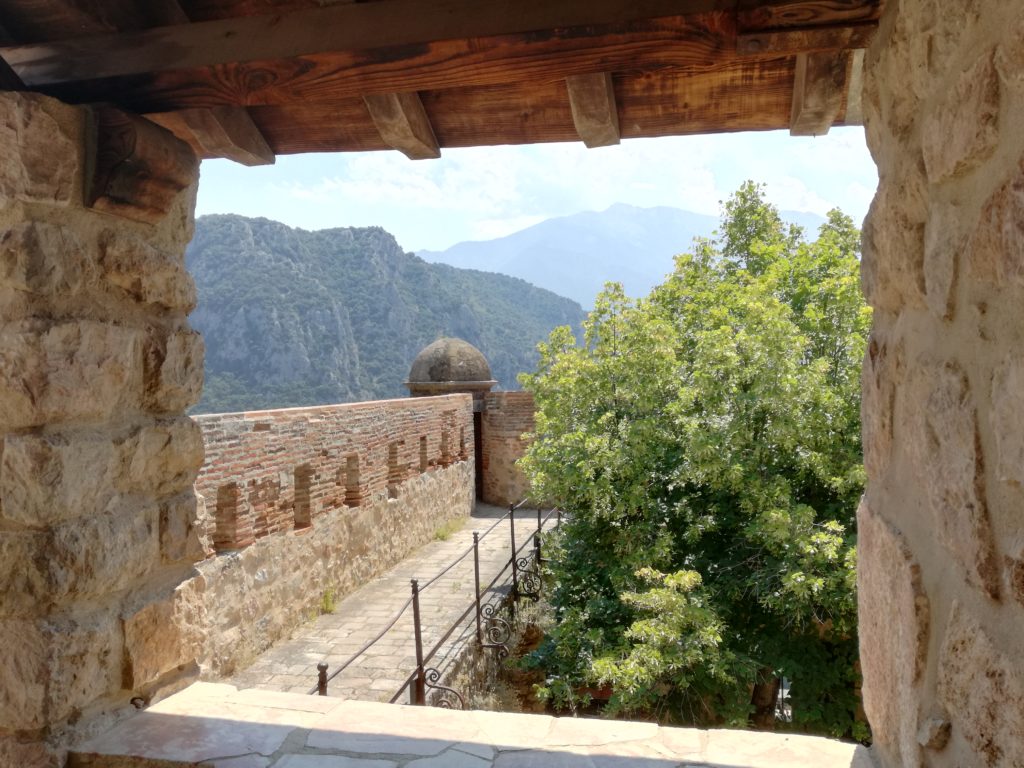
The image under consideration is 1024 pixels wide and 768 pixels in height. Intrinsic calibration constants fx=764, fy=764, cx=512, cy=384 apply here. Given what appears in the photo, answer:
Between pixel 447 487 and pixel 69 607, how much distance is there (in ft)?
37.9

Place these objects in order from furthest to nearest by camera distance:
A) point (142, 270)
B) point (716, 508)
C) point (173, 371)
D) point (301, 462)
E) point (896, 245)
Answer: point (301, 462) < point (716, 508) < point (173, 371) < point (142, 270) < point (896, 245)

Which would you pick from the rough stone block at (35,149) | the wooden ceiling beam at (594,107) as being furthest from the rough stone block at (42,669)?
the wooden ceiling beam at (594,107)

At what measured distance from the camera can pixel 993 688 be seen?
1.03 m

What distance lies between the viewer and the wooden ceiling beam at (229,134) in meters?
2.21

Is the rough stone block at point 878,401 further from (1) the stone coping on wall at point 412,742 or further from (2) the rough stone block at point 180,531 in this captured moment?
(2) the rough stone block at point 180,531

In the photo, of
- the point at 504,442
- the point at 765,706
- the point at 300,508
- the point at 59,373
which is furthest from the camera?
the point at 504,442

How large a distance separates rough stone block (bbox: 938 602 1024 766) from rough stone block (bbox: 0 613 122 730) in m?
1.95

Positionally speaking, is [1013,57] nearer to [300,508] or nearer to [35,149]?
[35,149]

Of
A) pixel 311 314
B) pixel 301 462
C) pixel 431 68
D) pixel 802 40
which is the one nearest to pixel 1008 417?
pixel 802 40

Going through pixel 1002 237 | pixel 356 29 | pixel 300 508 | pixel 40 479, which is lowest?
pixel 300 508

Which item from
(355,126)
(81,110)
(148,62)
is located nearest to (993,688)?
(355,126)

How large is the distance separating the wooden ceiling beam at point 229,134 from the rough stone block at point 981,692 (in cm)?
212

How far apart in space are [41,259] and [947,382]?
2030mm

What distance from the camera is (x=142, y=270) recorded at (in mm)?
2201
